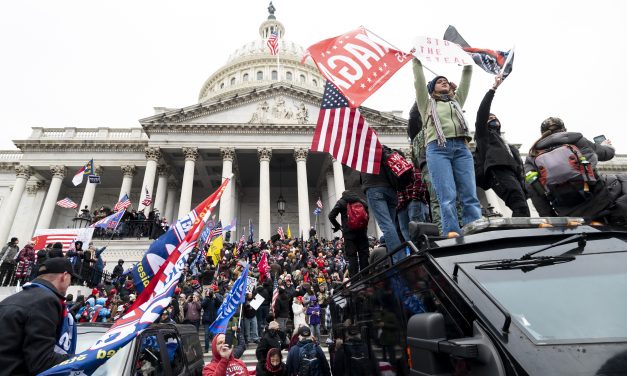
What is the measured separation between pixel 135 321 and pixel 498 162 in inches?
173

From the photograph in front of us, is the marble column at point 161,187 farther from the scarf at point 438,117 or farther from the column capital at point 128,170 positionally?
the scarf at point 438,117

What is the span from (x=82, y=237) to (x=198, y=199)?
20.9 meters

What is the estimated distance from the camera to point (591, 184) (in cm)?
388

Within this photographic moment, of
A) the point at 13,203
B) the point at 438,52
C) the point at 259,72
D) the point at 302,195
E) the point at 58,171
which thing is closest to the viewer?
the point at 438,52

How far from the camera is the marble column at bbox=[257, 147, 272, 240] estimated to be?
2580cm

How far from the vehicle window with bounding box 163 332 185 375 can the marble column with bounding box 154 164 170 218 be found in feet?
80.0

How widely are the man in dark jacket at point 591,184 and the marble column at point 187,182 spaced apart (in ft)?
79.4

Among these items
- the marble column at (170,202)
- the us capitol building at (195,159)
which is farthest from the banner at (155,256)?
the marble column at (170,202)

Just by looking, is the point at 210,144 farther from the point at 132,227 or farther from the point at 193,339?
the point at 193,339

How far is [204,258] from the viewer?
18.7 metres

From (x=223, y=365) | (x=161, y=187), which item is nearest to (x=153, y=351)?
(x=223, y=365)

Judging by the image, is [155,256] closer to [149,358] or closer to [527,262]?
[149,358]

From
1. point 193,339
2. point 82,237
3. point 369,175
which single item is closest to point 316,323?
point 193,339

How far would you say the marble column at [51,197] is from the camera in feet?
91.2
